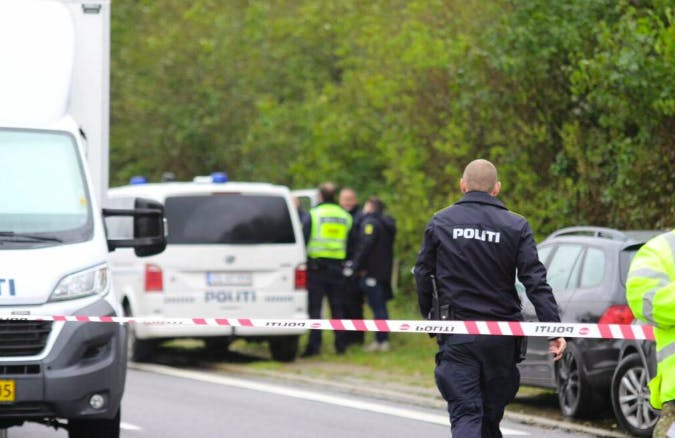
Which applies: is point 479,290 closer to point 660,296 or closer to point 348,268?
point 660,296

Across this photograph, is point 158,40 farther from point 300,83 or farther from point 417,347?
point 417,347

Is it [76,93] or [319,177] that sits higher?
[76,93]

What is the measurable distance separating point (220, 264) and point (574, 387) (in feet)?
18.8

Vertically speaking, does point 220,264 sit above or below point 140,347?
Answer: above

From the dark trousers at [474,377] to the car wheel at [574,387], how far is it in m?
4.44

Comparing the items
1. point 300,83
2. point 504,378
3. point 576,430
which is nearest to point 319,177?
point 300,83

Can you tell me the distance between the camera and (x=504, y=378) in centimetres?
835

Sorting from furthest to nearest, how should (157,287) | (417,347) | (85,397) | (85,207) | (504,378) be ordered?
(417,347), (157,287), (85,207), (85,397), (504,378)

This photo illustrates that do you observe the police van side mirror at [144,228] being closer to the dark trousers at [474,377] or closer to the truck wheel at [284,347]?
the dark trousers at [474,377]

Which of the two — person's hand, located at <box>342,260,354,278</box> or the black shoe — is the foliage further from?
the black shoe

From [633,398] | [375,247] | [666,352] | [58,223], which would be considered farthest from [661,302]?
[375,247]

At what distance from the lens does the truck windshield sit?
10.1 metres

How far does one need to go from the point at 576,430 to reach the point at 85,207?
170 inches

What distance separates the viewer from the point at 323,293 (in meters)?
19.2
